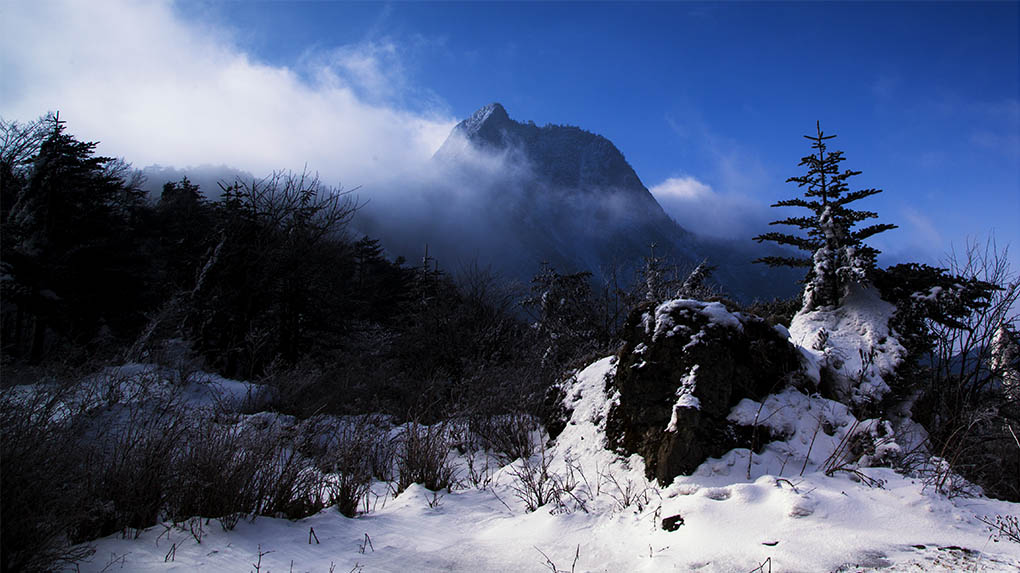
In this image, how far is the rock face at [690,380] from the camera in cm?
450

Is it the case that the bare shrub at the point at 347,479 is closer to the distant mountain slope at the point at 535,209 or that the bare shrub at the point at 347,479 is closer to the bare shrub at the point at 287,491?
the bare shrub at the point at 287,491

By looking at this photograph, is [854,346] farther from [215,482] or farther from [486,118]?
[486,118]

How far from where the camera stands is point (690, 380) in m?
4.86

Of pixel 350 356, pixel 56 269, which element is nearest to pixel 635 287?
pixel 350 356

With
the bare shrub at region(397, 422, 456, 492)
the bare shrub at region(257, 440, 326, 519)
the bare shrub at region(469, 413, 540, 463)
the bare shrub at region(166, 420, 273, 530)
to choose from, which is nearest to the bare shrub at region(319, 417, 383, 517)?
the bare shrub at region(257, 440, 326, 519)

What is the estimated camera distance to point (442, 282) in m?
21.0

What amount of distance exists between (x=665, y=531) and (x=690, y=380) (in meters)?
1.82

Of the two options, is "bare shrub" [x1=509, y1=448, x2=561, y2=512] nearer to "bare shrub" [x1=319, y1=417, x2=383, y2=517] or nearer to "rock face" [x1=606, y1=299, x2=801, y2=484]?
"rock face" [x1=606, y1=299, x2=801, y2=484]

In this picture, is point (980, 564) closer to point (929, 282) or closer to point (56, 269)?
point (929, 282)

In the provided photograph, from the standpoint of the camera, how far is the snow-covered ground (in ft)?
9.22

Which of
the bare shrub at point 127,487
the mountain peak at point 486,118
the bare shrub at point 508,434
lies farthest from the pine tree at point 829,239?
the mountain peak at point 486,118

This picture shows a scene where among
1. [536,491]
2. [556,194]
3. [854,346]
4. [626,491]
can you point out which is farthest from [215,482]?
[556,194]

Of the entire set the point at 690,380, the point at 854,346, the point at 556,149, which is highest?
the point at 556,149

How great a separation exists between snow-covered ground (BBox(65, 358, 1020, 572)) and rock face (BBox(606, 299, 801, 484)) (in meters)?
0.21
